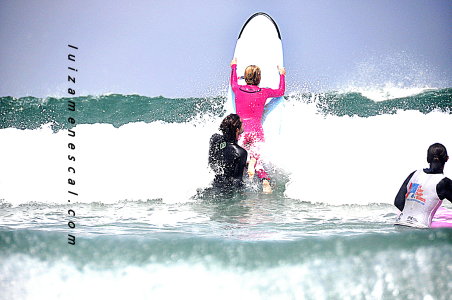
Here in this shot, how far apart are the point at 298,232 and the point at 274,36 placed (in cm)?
374

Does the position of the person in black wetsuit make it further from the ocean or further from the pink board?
the pink board

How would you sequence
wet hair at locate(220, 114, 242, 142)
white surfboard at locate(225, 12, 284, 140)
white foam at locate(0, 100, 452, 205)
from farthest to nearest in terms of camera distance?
white surfboard at locate(225, 12, 284, 140)
white foam at locate(0, 100, 452, 205)
wet hair at locate(220, 114, 242, 142)

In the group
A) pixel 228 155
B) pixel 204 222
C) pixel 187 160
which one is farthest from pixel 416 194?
pixel 187 160

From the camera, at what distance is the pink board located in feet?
8.96

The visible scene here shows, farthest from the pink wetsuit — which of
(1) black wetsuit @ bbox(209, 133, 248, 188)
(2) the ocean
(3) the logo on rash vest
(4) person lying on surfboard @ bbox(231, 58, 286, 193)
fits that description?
(3) the logo on rash vest

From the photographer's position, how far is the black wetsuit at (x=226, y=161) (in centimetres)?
386

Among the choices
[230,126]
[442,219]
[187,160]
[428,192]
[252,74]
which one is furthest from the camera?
[187,160]

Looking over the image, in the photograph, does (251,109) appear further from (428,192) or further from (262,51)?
(428,192)

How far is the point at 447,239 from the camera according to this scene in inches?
103

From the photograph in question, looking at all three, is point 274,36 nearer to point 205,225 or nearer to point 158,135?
point 158,135

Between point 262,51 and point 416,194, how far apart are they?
3.41m

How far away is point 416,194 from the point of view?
283 cm

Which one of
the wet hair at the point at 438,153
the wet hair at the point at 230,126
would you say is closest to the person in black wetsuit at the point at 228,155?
the wet hair at the point at 230,126

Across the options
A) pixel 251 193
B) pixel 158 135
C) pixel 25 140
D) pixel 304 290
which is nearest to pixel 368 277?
pixel 304 290
